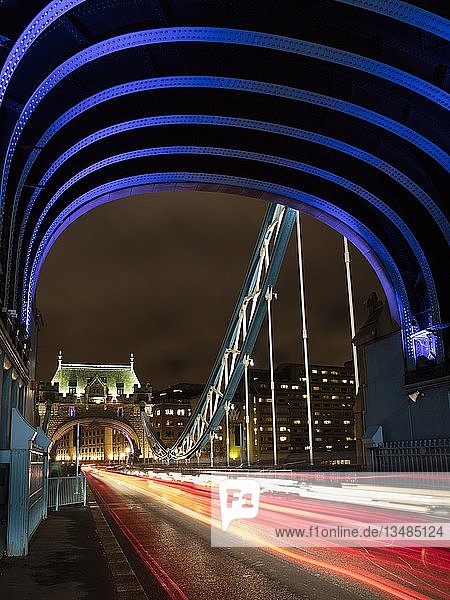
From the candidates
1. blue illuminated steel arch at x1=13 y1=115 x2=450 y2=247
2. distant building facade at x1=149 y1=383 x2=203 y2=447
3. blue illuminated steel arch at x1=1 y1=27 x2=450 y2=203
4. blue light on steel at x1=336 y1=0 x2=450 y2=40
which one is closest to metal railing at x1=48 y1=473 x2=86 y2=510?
blue illuminated steel arch at x1=13 y1=115 x2=450 y2=247

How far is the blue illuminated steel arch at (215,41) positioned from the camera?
1555cm

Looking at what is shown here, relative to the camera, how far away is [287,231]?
1683 inches

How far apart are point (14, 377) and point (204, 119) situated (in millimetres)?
10337

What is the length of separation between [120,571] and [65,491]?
15891 mm

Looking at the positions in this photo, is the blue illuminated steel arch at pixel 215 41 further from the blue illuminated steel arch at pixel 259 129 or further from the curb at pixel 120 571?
the curb at pixel 120 571

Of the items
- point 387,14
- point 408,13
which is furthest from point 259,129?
point 408,13

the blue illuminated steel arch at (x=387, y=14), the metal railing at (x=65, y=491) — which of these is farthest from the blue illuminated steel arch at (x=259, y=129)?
the metal railing at (x=65, y=491)

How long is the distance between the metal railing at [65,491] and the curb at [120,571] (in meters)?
7.51

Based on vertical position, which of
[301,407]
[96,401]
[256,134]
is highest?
[256,134]

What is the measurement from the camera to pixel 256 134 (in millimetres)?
23641

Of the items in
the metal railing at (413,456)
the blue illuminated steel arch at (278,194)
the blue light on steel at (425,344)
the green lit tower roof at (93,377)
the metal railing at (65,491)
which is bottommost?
the metal railing at (65,491)

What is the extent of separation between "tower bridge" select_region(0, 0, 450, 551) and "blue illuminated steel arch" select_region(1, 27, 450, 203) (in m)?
0.04

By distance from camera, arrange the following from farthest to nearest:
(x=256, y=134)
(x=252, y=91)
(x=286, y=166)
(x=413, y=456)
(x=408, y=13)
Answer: (x=286, y=166)
(x=256, y=134)
(x=413, y=456)
(x=252, y=91)
(x=408, y=13)

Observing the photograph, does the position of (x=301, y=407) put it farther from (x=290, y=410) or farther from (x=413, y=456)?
(x=413, y=456)
